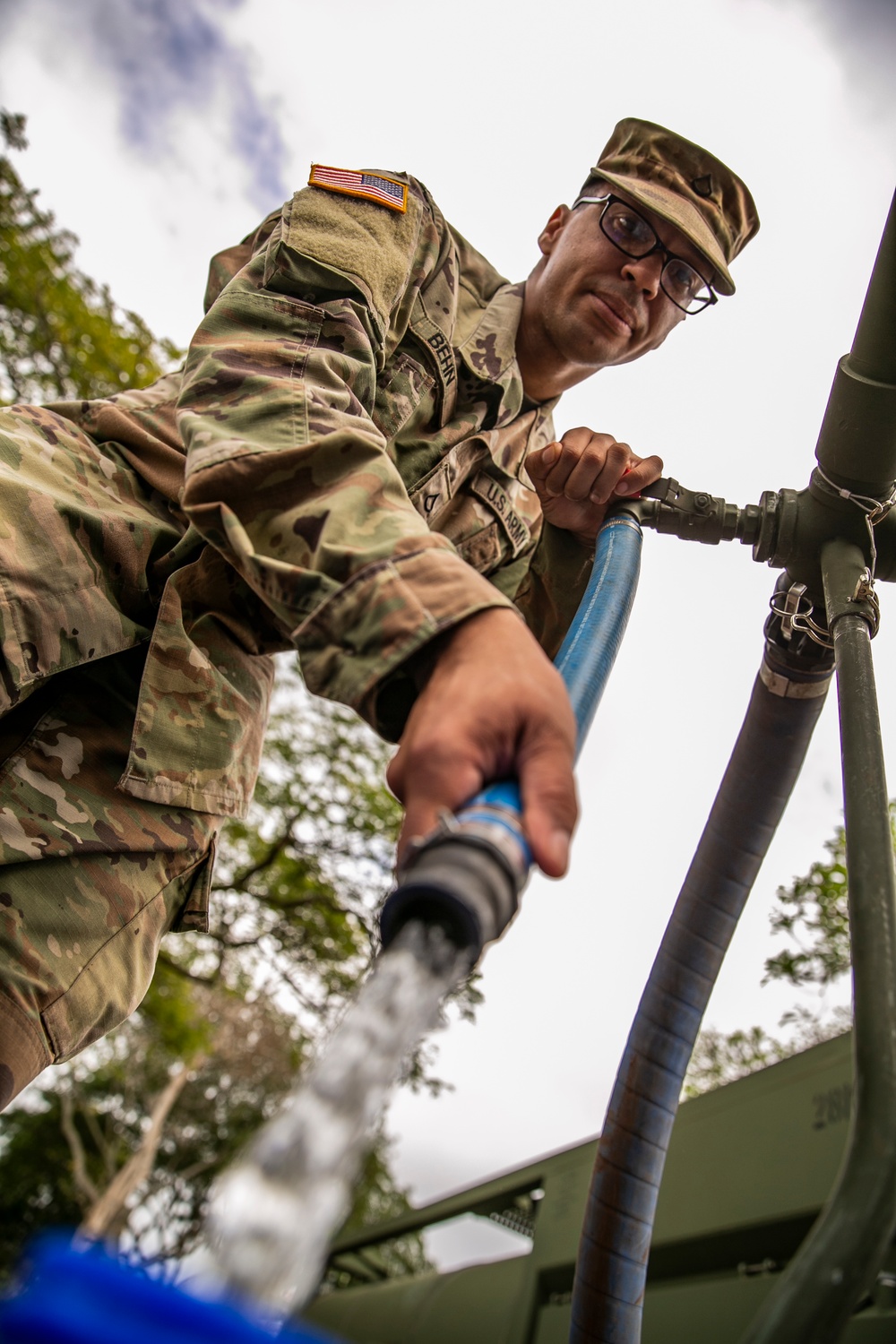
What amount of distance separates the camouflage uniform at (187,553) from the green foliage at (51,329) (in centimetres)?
710

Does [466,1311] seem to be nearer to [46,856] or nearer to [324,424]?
[46,856]

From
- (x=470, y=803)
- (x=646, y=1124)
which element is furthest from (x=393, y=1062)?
(x=646, y=1124)

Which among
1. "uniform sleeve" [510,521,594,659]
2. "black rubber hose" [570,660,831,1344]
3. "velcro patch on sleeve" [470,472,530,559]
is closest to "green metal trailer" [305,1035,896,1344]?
"black rubber hose" [570,660,831,1344]

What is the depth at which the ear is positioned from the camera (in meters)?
2.65

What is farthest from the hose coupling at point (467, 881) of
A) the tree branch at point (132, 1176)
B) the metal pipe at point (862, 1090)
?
the tree branch at point (132, 1176)

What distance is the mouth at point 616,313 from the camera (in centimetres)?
238

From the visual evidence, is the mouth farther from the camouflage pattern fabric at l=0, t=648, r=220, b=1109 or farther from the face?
the camouflage pattern fabric at l=0, t=648, r=220, b=1109

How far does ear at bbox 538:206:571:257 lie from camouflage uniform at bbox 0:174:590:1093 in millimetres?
621

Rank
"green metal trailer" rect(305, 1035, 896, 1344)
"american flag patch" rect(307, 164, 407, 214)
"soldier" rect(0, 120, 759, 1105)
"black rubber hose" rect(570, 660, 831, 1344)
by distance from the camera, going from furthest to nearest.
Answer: "green metal trailer" rect(305, 1035, 896, 1344), "american flag patch" rect(307, 164, 407, 214), "black rubber hose" rect(570, 660, 831, 1344), "soldier" rect(0, 120, 759, 1105)

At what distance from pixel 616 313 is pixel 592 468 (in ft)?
1.74

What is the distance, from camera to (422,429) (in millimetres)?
2111

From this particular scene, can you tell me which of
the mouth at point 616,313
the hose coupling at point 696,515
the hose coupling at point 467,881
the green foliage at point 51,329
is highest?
the green foliage at point 51,329

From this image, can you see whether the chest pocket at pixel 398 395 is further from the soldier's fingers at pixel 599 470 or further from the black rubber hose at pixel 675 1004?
the black rubber hose at pixel 675 1004

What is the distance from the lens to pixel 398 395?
76.6 inches
